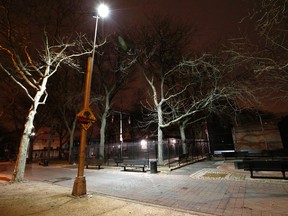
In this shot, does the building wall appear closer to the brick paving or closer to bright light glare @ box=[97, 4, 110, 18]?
the brick paving

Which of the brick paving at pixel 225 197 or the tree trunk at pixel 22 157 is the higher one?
the tree trunk at pixel 22 157

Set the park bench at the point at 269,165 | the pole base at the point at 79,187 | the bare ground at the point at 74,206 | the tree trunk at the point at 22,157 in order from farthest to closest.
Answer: the tree trunk at the point at 22,157 → the park bench at the point at 269,165 → the pole base at the point at 79,187 → the bare ground at the point at 74,206

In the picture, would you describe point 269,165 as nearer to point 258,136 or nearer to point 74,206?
point 74,206

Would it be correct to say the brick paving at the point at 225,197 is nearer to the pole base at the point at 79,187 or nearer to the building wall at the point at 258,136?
the pole base at the point at 79,187

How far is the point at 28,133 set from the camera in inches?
421

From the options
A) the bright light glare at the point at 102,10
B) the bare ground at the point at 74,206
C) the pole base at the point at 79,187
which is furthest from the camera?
the bright light glare at the point at 102,10

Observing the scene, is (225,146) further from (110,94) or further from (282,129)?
(110,94)

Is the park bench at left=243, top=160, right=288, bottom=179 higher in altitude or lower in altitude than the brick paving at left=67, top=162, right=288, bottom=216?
higher

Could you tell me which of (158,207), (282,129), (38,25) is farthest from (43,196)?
(282,129)

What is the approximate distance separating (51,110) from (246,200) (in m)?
33.1

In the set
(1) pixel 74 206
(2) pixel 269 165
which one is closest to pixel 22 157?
(1) pixel 74 206

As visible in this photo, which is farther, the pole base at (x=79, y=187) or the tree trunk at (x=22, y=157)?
the tree trunk at (x=22, y=157)

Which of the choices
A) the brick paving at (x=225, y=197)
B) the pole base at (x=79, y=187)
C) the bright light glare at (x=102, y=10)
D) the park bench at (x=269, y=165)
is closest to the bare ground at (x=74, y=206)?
the pole base at (x=79, y=187)

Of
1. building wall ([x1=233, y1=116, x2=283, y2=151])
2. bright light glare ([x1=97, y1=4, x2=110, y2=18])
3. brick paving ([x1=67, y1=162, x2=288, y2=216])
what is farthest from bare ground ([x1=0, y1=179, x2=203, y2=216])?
building wall ([x1=233, y1=116, x2=283, y2=151])
